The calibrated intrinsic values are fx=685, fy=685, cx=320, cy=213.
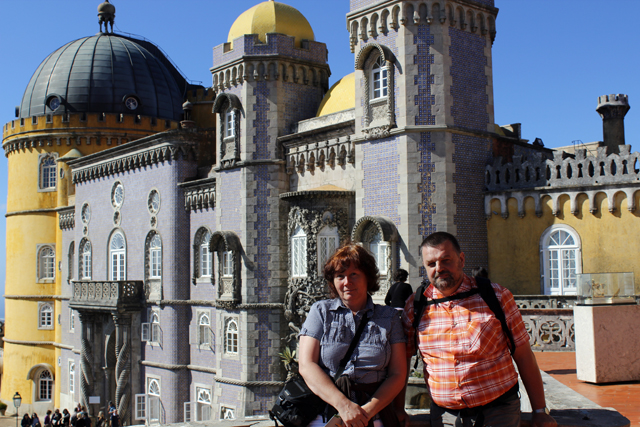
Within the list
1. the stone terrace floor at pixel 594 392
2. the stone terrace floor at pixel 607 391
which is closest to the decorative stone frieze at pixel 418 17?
the stone terrace floor at pixel 594 392

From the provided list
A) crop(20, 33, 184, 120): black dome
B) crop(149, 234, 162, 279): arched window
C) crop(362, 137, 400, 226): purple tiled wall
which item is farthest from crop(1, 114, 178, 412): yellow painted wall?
crop(362, 137, 400, 226): purple tiled wall

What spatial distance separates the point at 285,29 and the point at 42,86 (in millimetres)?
20159

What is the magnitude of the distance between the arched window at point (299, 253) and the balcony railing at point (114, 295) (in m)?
10.4

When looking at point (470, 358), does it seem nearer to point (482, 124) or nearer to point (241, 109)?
point (482, 124)

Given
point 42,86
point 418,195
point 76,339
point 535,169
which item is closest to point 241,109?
point 418,195

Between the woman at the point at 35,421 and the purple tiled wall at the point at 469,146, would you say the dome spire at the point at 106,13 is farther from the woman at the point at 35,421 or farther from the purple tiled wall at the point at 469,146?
the purple tiled wall at the point at 469,146

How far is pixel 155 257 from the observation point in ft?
93.2

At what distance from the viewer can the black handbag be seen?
462 cm

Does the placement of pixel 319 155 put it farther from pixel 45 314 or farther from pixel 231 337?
pixel 45 314

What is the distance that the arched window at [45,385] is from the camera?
3688 cm

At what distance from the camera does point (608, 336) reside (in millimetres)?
9602

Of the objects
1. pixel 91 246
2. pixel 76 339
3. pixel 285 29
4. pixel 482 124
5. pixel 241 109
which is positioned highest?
pixel 285 29

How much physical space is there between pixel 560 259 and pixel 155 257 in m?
17.2

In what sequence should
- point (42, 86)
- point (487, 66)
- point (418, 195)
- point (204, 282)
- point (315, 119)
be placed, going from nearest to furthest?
point (418, 195), point (487, 66), point (315, 119), point (204, 282), point (42, 86)
